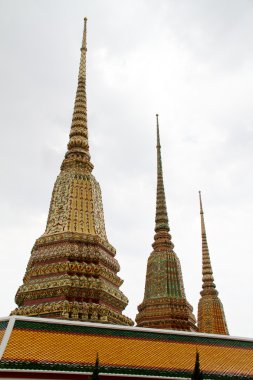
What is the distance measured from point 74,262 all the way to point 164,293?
7856mm

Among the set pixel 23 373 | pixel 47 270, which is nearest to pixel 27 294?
pixel 47 270

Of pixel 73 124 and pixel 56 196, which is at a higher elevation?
pixel 73 124

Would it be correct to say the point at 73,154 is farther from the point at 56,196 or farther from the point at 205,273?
the point at 205,273

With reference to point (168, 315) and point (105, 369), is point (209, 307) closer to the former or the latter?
point (168, 315)

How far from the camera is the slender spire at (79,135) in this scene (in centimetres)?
2041

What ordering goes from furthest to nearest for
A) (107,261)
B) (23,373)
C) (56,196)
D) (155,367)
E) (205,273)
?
1. (205,273)
2. (56,196)
3. (107,261)
4. (155,367)
5. (23,373)

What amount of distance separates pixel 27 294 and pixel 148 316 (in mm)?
8255

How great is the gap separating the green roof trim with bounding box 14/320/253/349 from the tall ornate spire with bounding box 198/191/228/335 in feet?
45.5

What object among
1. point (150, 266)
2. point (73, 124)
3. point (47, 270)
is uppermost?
point (73, 124)

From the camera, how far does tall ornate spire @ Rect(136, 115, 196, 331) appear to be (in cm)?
2212

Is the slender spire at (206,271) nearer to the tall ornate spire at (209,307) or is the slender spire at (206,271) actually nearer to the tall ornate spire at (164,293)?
the tall ornate spire at (209,307)

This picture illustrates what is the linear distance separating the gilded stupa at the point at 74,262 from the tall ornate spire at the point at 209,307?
1221 centimetres

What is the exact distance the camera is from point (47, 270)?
53.4 ft

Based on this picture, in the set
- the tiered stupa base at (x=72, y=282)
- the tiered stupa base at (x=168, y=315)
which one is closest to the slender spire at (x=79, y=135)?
the tiered stupa base at (x=72, y=282)
